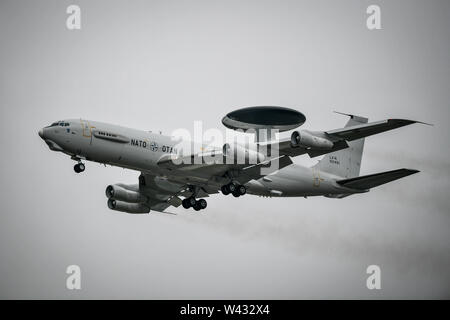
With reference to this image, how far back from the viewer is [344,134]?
38250 millimetres

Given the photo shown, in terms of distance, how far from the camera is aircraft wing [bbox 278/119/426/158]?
36062mm

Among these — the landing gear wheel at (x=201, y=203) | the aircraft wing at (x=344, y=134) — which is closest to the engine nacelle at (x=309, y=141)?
the aircraft wing at (x=344, y=134)

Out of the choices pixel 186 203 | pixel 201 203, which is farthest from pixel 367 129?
pixel 186 203

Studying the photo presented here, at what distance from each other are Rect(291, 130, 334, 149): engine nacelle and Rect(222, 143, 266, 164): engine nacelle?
368 cm

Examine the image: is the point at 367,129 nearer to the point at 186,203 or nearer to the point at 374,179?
the point at 374,179

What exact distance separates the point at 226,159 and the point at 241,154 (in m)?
1.10

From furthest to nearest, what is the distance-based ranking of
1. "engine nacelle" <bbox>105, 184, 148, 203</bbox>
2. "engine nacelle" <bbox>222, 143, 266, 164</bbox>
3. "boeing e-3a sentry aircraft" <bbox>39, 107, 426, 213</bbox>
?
"engine nacelle" <bbox>105, 184, 148, 203</bbox> → "engine nacelle" <bbox>222, 143, 266, 164</bbox> → "boeing e-3a sentry aircraft" <bbox>39, 107, 426, 213</bbox>

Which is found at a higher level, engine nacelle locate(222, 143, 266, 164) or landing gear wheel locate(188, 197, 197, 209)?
engine nacelle locate(222, 143, 266, 164)

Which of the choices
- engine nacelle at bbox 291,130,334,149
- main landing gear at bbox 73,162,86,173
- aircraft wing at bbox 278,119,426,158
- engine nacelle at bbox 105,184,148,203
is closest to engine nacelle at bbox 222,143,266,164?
aircraft wing at bbox 278,119,426,158

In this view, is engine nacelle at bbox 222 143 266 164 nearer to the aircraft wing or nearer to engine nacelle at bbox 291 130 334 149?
the aircraft wing
